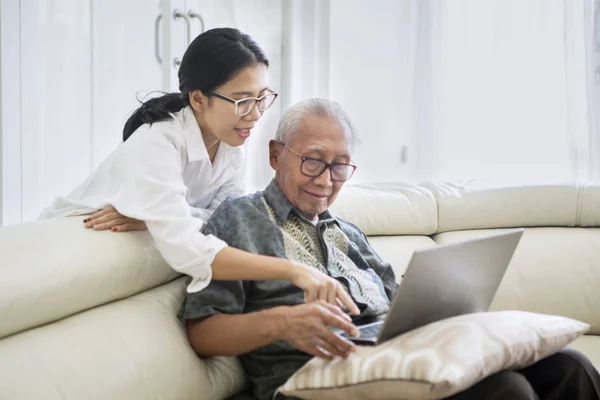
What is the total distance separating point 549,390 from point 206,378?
748 mm

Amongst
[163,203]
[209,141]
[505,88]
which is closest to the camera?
[163,203]

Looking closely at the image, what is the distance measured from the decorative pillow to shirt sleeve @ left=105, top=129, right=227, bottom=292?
32 cm

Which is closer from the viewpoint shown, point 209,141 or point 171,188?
point 171,188

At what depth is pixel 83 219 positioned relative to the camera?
1741 mm

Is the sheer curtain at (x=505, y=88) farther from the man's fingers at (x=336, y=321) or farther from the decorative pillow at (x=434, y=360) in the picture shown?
the man's fingers at (x=336, y=321)

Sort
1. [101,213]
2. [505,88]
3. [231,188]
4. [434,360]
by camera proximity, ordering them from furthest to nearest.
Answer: [505,88]
[231,188]
[101,213]
[434,360]

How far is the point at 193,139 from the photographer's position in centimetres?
186

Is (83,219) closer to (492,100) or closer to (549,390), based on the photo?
(549,390)

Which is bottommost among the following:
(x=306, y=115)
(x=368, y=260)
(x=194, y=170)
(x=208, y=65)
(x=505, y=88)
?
(x=368, y=260)

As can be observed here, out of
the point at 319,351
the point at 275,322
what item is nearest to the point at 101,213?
the point at 275,322

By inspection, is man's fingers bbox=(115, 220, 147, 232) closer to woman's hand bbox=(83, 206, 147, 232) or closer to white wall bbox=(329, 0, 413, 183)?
woman's hand bbox=(83, 206, 147, 232)

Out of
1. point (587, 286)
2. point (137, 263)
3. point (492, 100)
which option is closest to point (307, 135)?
point (137, 263)

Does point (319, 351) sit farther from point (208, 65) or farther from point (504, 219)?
point (504, 219)

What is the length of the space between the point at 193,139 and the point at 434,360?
856mm
